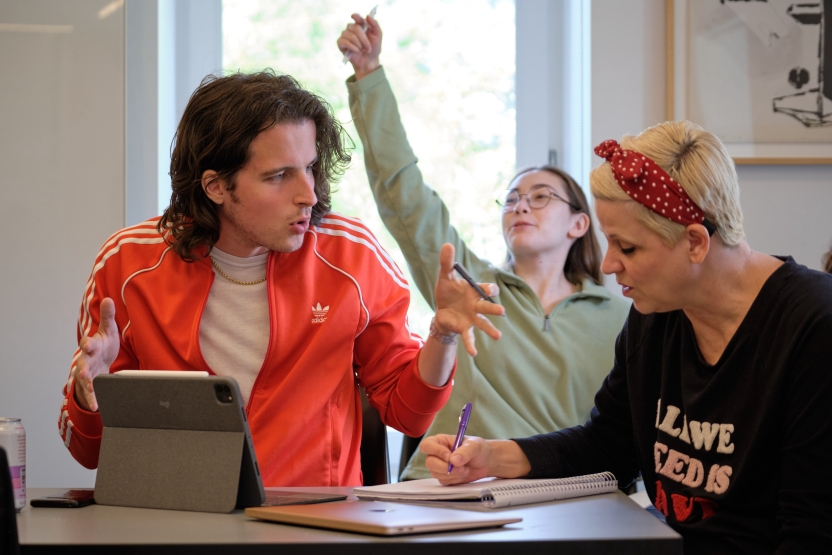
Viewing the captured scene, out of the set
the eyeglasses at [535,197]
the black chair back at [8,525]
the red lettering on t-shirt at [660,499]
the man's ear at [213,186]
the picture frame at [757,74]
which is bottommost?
the red lettering on t-shirt at [660,499]

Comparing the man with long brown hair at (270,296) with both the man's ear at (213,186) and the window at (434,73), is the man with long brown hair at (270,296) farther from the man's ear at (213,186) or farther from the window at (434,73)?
the window at (434,73)

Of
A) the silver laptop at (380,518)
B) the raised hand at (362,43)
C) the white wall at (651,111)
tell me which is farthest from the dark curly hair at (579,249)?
the silver laptop at (380,518)

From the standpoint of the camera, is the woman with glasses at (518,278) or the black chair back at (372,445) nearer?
the black chair back at (372,445)

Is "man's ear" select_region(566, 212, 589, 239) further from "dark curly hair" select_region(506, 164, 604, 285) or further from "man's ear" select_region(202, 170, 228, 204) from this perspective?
"man's ear" select_region(202, 170, 228, 204)

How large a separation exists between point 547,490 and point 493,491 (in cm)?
10

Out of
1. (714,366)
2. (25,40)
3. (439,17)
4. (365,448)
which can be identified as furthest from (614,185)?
(25,40)

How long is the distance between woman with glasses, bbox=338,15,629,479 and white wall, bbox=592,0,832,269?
305 mm

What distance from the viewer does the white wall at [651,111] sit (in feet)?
8.58

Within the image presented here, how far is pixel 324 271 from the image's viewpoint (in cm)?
172

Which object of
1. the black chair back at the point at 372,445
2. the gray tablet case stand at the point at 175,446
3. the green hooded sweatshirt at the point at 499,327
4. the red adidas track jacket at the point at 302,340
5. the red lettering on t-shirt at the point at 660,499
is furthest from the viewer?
the green hooded sweatshirt at the point at 499,327

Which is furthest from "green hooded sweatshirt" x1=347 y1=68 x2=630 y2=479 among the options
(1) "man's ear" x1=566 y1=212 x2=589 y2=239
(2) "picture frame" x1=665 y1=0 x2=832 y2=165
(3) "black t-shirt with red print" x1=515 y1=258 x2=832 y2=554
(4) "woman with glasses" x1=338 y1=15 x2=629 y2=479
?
(3) "black t-shirt with red print" x1=515 y1=258 x2=832 y2=554

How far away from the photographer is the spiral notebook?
1117 mm

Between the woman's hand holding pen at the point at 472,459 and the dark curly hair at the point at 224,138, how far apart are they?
0.67 metres

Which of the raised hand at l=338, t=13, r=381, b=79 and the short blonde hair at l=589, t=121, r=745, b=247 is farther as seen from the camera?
the raised hand at l=338, t=13, r=381, b=79
